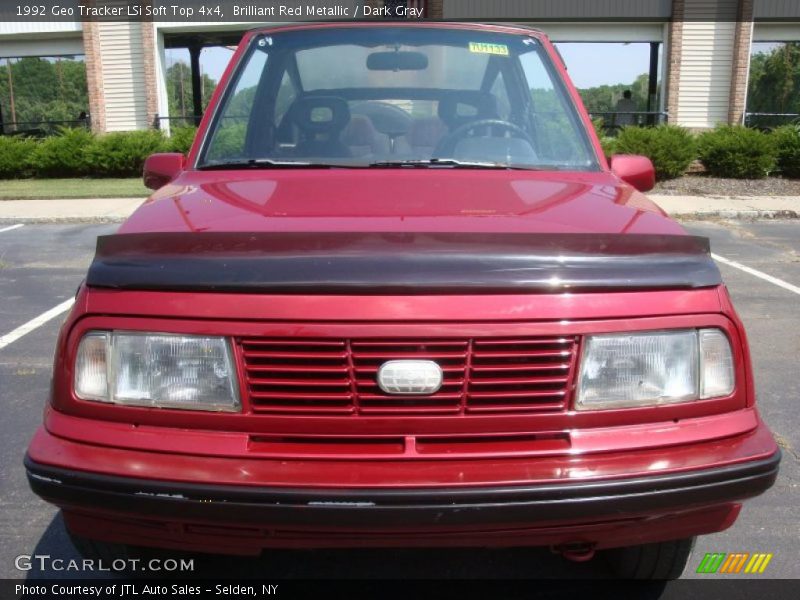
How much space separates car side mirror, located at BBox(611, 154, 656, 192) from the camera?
306 cm

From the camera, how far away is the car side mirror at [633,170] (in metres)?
3.06

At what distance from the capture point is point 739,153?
14883mm

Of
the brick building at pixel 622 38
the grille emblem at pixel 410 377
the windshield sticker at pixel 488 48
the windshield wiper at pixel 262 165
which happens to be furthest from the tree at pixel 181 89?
the grille emblem at pixel 410 377

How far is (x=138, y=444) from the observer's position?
6.17 ft

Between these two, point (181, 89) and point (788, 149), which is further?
point (181, 89)

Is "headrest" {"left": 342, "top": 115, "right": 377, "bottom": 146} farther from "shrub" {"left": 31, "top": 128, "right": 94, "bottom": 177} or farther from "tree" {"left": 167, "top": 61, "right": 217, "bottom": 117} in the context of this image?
"shrub" {"left": 31, "top": 128, "right": 94, "bottom": 177}

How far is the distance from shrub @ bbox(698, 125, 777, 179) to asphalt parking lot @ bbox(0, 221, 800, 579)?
23.8 feet

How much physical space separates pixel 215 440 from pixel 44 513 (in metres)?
1.62

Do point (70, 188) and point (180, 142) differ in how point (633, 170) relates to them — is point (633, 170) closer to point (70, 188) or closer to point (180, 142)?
point (70, 188)

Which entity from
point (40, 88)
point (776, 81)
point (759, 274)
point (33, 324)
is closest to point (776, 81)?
point (776, 81)

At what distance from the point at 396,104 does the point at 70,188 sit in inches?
532

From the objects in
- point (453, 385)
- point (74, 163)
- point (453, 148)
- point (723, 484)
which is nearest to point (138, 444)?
point (453, 385)

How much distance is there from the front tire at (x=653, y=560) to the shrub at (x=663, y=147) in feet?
43.2

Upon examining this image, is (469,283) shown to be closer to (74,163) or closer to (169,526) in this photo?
(169,526)
